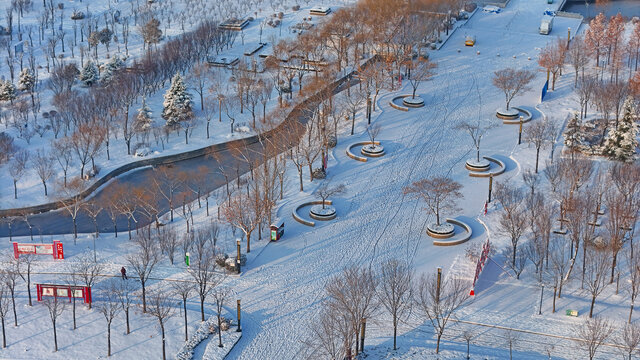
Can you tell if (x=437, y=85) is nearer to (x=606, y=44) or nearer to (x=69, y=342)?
(x=606, y=44)

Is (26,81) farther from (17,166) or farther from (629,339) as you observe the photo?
(629,339)

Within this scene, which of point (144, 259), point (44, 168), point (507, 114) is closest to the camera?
point (144, 259)

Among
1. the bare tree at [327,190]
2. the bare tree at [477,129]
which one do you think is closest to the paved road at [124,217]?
the bare tree at [327,190]

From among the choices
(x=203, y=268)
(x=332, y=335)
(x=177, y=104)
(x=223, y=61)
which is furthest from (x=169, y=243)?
(x=223, y=61)

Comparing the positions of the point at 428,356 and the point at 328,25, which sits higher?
the point at 328,25

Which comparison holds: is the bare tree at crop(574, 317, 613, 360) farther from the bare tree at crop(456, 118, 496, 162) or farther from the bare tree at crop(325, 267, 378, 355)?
the bare tree at crop(456, 118, 496, 162)

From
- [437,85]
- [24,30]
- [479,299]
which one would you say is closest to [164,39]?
[24,30]

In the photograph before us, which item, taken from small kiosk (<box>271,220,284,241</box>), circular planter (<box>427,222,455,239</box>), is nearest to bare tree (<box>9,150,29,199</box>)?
small kiosk (<box>271,220,284,241</box>)
